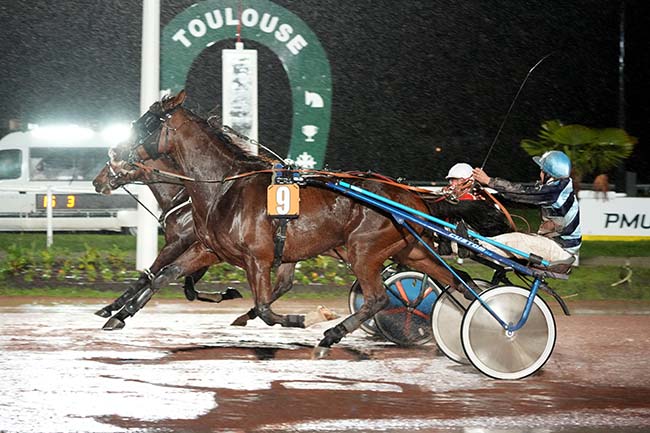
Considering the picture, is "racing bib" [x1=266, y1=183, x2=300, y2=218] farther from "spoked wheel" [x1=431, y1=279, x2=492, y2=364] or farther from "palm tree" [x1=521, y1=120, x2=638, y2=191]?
"palm tree" [x1=521, y1=120, x2=638, y2=191]

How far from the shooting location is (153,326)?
32.4 feet

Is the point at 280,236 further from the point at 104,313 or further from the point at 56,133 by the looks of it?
the point at 56,133

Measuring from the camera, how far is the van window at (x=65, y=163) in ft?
71.6

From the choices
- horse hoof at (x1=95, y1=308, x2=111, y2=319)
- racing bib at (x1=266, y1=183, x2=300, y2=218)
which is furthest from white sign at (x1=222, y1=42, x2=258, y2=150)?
racing bib at (x1=266, y1=183, x2=300, y2=218)

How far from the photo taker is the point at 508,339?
748 centimetres

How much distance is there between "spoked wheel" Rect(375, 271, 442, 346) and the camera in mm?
8797

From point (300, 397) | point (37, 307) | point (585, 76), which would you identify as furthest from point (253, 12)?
point (585, 76)

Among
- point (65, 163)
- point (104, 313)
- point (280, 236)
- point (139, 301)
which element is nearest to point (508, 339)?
point (280, 236)

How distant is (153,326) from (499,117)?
30.2m

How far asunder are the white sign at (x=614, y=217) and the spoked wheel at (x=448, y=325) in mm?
7392

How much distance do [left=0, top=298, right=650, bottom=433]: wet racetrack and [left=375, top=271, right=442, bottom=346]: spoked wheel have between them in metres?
0.13

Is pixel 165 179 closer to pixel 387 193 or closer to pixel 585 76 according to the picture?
pixel 387 193

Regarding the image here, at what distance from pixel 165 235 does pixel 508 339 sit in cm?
349

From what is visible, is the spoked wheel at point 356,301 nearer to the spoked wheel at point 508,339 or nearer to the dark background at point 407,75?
the spoked wheel at point 508,339
